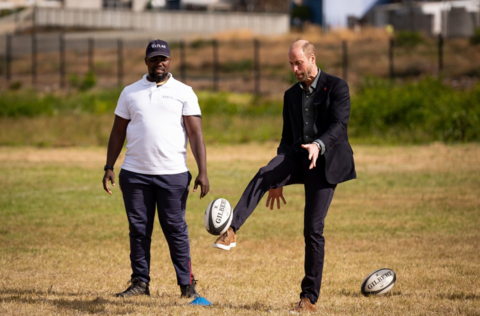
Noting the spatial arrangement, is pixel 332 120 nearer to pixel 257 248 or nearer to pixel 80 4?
pixel 257 248

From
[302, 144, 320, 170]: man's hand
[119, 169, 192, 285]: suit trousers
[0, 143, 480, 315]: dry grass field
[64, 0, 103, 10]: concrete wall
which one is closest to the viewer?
[302, 144, 320, 170]: man's hand

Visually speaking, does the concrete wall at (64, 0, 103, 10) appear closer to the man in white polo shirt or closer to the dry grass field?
the dry grass field

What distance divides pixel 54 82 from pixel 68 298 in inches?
1366

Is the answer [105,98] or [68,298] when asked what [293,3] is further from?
[68,298]

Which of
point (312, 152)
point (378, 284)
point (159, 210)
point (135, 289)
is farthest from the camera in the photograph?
point (378, 284)

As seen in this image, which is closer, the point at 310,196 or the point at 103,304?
the point at 310,196

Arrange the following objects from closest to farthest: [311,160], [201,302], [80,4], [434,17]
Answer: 1. [311,160]
2. [201,302]
3. [434,17]
4. [80,4]

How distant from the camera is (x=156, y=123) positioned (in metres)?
6.16

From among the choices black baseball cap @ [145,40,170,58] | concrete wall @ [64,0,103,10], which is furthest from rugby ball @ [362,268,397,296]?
concrete wall @ [64,0,103,10]

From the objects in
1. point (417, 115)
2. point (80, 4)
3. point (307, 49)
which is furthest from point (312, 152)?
point (80, 4)

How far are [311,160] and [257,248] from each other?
4034 millimetres

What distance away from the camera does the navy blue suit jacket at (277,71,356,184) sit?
5.81 meters

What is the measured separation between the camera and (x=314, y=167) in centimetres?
595

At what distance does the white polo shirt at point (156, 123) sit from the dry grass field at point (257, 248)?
4.39 feet
